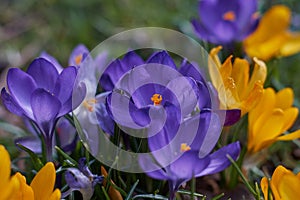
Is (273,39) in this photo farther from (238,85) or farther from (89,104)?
(89,104)

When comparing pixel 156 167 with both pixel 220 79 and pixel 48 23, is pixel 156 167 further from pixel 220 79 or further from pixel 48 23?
pixel 48 23

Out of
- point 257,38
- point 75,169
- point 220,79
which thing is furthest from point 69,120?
point 257,38

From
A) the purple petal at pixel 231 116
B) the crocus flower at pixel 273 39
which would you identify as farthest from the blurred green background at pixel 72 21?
the purple petal at pixel 231 116

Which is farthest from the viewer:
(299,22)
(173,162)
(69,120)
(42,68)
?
(299,22)

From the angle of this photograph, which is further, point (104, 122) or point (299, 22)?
point (299, 22)

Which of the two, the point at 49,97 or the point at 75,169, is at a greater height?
the point at 49,97

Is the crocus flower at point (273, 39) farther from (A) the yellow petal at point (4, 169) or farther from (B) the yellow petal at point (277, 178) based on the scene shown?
(A) the yellow petal at point (4, 169)

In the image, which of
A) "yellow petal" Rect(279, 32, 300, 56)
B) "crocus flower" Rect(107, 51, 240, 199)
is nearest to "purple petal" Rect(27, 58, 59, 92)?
"crocus flower" Rect(107, 51, 240, 199)
